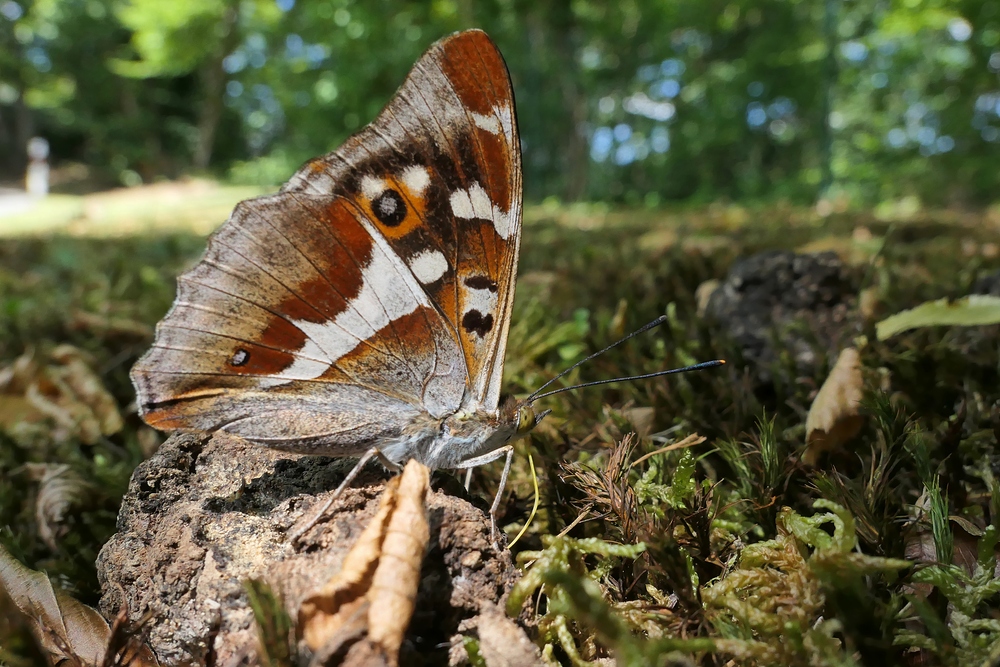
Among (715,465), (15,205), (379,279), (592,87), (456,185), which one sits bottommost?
(592,87)

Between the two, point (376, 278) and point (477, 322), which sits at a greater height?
point (376, 278)

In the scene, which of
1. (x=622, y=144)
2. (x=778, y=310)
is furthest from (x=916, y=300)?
(x=622, y=144)

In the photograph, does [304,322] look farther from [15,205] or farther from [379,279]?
[15,205]

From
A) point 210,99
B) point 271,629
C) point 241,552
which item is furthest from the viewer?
point 210,99

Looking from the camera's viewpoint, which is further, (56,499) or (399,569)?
(56,499)

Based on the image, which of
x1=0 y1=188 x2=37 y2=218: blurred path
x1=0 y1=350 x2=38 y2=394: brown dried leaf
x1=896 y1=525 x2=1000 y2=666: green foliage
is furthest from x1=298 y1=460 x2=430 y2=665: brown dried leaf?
x1=0 y1=188 x2=37 y2=218: blurred path

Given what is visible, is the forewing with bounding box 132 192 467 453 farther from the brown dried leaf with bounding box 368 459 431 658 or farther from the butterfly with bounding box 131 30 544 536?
the brown dried leaf with bounding box 368 459 431 658

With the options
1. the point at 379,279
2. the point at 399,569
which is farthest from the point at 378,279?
the point at 399,569

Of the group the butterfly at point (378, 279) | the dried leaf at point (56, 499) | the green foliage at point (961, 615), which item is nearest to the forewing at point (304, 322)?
the butterfly at point (378, 279)

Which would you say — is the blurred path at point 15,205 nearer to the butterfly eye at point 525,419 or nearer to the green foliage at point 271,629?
the butterfly eye at point 525,419
